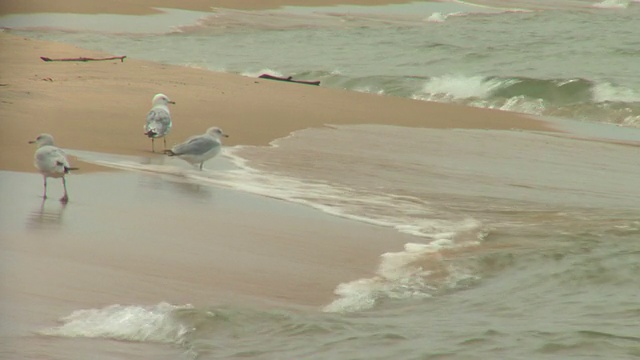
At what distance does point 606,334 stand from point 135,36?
61.3 ft

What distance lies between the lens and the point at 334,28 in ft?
87.5

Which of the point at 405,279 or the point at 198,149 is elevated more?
the point at 198,149

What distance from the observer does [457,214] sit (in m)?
8.34

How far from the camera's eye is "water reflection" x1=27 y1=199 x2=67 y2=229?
263 inches

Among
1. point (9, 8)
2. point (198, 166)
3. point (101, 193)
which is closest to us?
point (101, 193)

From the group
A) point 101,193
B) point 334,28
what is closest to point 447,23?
point 334,28

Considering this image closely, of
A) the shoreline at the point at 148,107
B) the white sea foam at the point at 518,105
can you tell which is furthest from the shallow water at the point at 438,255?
the white sea foam at the point at 518,105

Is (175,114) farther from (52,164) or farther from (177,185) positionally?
(52,164)

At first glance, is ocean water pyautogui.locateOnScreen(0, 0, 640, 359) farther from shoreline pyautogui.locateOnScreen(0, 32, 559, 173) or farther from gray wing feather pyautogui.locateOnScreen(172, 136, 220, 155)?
shoreline pyautogui.locateOnScreen(0, 32, 559, 173)

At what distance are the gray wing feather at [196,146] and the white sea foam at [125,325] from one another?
3.51m

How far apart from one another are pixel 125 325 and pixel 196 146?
378 centimetres

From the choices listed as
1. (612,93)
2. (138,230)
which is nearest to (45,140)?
(138,230)

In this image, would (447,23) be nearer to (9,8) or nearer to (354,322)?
(9,8)

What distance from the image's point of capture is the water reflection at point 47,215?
6672mm
